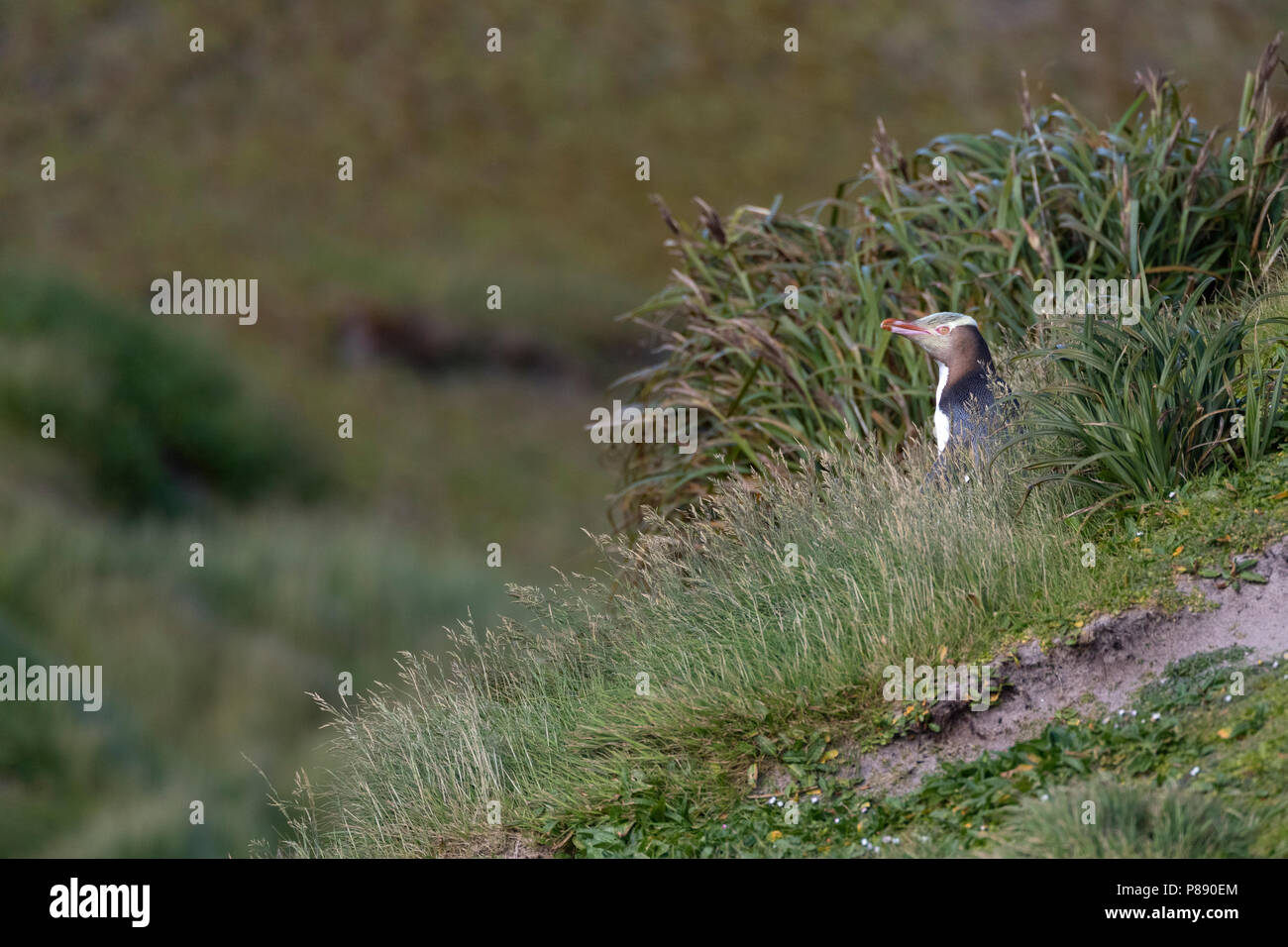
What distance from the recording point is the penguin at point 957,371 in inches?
254

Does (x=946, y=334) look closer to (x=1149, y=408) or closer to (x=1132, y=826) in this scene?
(x=1149, y=408)

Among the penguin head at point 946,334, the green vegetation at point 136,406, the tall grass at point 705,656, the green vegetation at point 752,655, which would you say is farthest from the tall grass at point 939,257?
the green vegetation at point 136,406

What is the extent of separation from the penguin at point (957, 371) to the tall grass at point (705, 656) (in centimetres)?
34

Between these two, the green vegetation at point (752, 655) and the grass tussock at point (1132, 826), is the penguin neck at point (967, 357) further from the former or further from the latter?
the grass tussock at point (1132, 826)

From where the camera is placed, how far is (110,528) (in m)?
19.1

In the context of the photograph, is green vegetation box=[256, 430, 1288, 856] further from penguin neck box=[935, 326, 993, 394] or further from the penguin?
penguin neck box=[935, 326, 993, 394]

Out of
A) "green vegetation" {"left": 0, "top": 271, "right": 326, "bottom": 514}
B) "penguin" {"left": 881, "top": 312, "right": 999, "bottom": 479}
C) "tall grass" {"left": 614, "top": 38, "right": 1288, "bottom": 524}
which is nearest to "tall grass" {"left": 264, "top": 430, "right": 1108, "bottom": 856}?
"penguin" {"left": 881, "top": 312, "right": 999, "bottom": 479}

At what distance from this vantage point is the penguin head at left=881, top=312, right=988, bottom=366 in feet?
21.5

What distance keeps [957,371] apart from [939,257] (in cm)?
184

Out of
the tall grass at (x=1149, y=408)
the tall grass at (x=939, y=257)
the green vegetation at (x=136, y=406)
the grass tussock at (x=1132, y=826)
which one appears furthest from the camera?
the green vegetation at (x=136, y=406)

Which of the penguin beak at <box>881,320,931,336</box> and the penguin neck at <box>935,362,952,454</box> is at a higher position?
the penguin beak at <box>881,320,931,336</box>

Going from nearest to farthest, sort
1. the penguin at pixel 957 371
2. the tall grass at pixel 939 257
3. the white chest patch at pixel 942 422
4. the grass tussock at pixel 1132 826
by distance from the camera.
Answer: the grass tussock at pixel 1132 826 < the penguin at pixel 957 371 < the white chest patch at pixel 942 422 < the tall grass at pixel 939 257

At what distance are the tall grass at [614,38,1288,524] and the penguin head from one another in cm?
117
